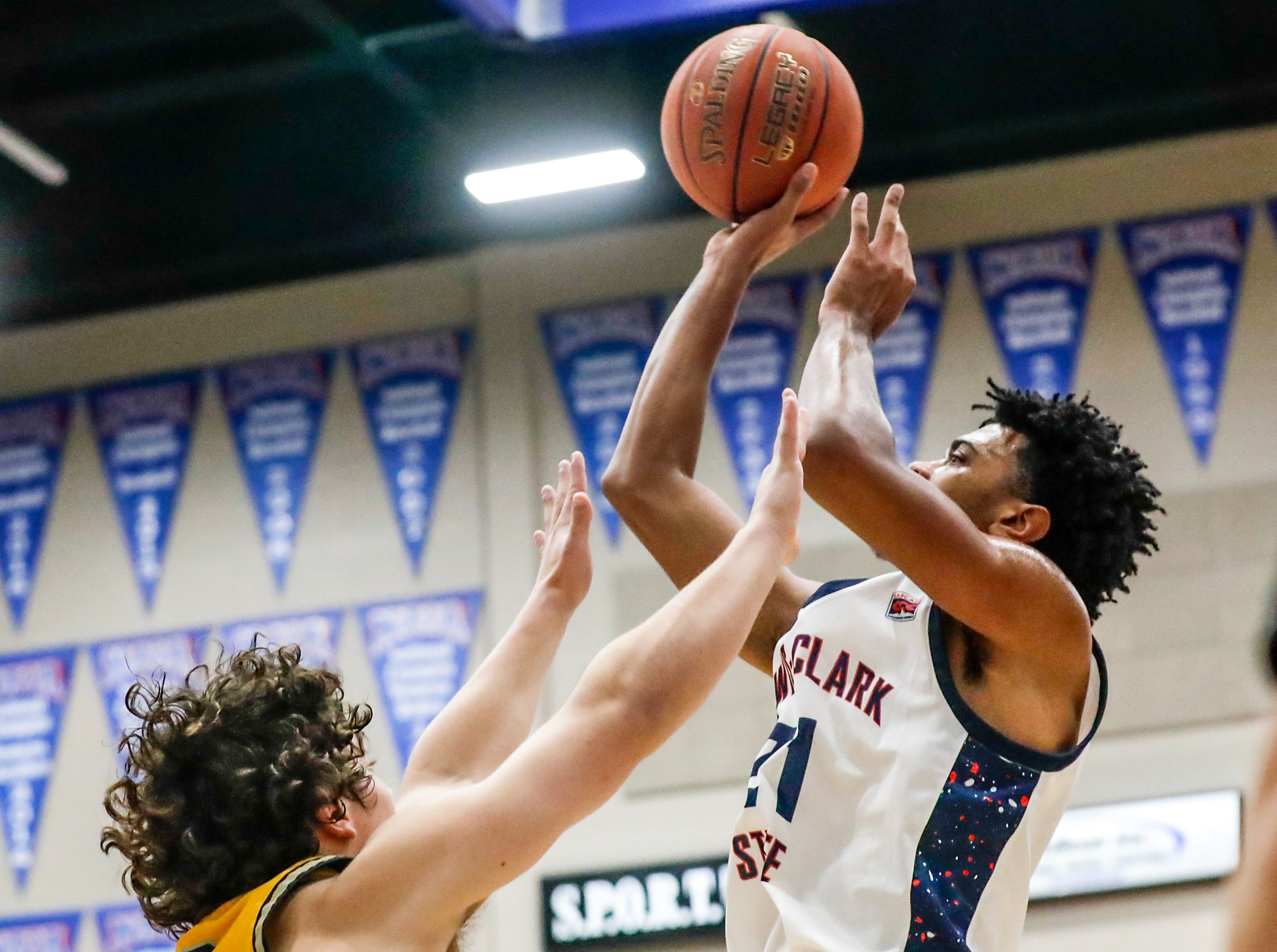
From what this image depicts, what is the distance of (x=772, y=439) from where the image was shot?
757 cm

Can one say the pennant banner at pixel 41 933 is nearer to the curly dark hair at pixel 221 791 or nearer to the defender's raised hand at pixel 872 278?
the curly dark hair at pixel 221 791

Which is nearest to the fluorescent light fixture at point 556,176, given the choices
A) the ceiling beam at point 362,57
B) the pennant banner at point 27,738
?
the ceiling beam at point 362,57

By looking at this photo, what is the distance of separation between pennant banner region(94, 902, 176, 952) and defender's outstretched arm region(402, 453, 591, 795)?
5708mm

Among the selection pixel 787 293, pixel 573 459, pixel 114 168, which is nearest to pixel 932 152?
pixel 787 293

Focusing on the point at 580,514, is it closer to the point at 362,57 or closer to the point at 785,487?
the point at 785,487

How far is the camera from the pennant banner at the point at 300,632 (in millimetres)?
7836

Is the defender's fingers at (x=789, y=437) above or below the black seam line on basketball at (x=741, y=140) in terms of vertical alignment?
below

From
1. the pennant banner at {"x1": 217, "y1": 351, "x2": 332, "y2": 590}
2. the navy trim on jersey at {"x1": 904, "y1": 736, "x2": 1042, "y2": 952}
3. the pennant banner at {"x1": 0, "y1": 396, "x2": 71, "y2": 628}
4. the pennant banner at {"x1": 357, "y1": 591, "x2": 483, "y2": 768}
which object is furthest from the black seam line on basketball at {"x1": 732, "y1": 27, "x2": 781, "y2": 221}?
the pennant banner at {"x1": 0, "y1": 396, "x2": 71, "y2": 628}

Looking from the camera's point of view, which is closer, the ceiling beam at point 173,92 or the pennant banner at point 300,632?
the ceiling beam at point 173,92

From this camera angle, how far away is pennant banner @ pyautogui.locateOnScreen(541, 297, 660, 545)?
7.79 meters

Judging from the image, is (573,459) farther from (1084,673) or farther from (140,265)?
(140,265)

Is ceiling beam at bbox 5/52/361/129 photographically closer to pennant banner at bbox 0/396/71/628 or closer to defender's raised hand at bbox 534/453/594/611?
pennant banner at bbox 0/396/71/628

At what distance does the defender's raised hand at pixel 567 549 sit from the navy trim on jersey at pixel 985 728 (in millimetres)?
611

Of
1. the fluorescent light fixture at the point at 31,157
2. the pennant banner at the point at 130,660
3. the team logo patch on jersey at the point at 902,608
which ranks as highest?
the fluorescent light fixture at the point at 31,157
